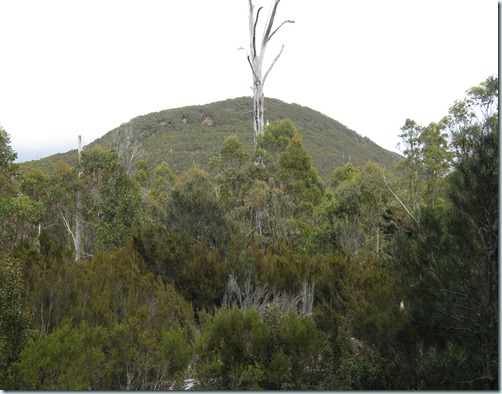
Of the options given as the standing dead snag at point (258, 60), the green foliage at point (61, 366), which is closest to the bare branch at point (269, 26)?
the standing dead snag at point (258, 60)

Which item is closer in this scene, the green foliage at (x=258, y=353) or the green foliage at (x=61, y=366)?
the green foliage at (x=61, y=366)

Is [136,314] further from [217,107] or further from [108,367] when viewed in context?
[217,107]

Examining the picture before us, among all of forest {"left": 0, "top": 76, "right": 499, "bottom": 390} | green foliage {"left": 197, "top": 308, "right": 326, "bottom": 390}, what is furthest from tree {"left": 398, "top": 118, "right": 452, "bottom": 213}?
green foliage {"left": 197, "top": 308, "right": 326, "bottom": 390}

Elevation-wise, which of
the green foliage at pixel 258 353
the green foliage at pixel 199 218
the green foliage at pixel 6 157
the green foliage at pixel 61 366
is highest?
the green foliage at pixel 6 157

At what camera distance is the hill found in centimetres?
4328

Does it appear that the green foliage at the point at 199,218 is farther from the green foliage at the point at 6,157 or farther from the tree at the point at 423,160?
the tree at the point at 423,160

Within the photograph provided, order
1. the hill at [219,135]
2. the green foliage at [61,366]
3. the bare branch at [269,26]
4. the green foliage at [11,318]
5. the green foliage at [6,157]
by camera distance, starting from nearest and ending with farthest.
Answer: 1. the green foliage at [61,366]
2. the green foliage at [11,318]
3. the green foliage at [6,157]
4. the bare branch at [269,26]
5. the hill at [219,135]

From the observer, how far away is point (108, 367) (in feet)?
13.3

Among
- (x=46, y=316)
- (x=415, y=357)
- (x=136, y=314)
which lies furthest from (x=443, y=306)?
(x=46, y=316)

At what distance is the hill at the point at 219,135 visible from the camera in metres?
43.3

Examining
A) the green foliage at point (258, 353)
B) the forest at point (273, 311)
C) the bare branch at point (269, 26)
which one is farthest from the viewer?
the bare branch at point (269, 26)

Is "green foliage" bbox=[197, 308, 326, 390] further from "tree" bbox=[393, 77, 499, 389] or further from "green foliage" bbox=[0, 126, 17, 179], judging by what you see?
"green foliage" bbox=[0, 126, 17, 179]

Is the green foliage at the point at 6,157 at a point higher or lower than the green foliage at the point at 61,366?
higher

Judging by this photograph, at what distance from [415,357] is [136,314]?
3.36m
